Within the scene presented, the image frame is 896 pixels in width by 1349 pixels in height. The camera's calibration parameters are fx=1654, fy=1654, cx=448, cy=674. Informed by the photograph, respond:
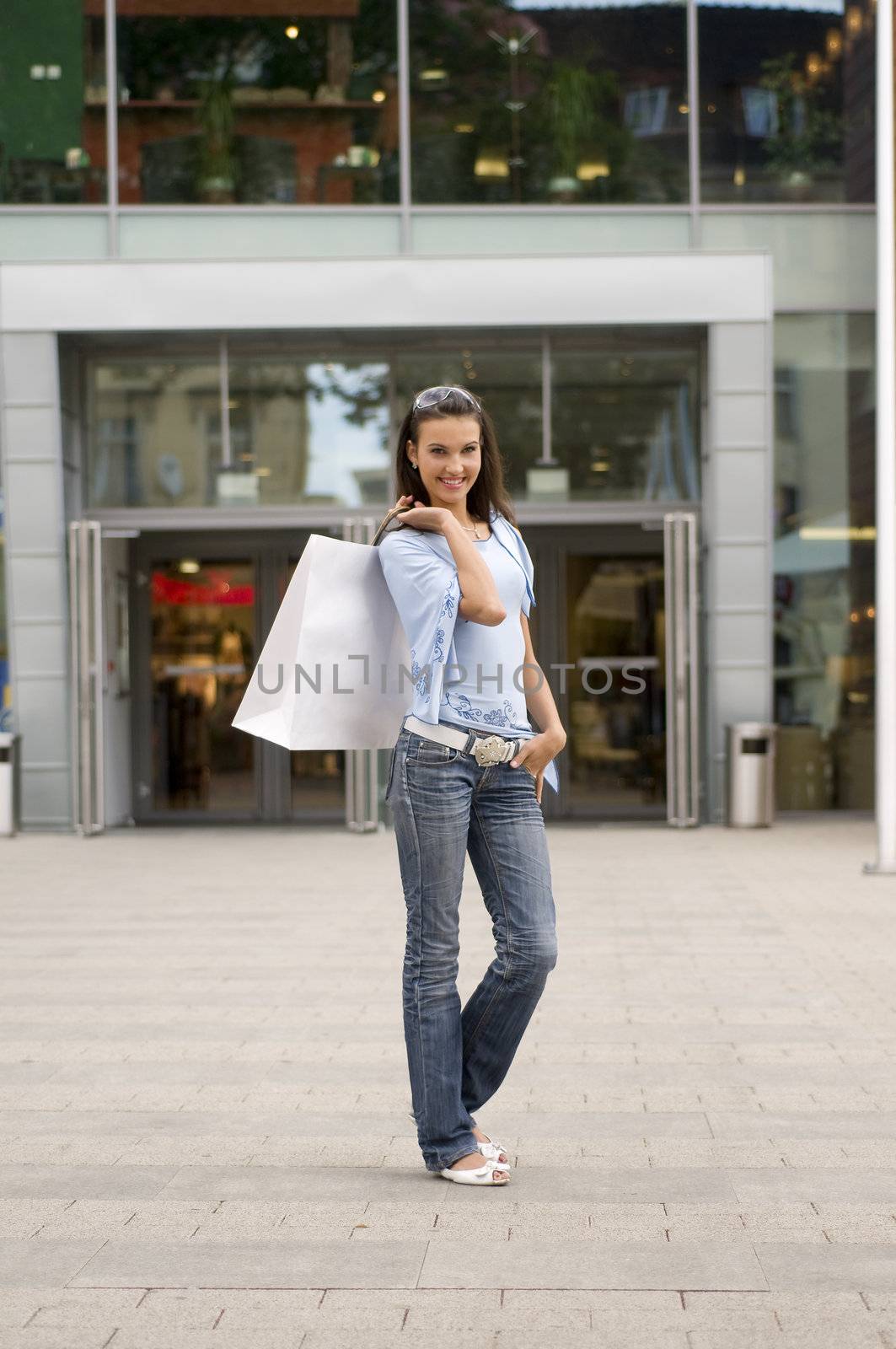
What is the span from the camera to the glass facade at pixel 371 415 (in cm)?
1474

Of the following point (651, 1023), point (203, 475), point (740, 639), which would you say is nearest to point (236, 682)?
point (203, 475)

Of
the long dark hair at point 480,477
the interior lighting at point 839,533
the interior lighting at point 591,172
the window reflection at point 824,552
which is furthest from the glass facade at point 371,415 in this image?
the long dark hair at point 480,477

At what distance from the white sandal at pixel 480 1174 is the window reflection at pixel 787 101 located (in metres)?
12.0

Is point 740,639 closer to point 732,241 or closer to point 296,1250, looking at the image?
point 732,241

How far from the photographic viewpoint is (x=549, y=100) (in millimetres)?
14781

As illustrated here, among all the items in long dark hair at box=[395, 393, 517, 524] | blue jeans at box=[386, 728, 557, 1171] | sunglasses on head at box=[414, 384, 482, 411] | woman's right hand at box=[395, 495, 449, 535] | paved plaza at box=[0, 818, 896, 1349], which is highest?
sunglasses on head at box=[414, 384, 482, 411]

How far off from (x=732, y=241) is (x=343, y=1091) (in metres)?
11.2

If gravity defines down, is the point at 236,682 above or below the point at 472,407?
below

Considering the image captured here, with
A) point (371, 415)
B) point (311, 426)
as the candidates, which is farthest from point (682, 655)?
point (311, 426)

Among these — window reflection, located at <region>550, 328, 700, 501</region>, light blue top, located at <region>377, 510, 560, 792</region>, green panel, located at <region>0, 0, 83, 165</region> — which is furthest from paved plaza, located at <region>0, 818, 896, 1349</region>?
green panel, located at <region>0, 0, 83, 165</region>

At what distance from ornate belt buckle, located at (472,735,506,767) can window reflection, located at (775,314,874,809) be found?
36.1 ft

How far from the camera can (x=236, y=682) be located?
1527 cm

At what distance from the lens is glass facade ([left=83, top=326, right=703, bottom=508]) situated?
1474 cm

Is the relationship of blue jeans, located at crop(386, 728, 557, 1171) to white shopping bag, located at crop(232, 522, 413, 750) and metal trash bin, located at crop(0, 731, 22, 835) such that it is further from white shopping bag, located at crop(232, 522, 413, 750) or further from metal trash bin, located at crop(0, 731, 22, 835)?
metal trash bin, located at crop(0, 731, 22, 835)
